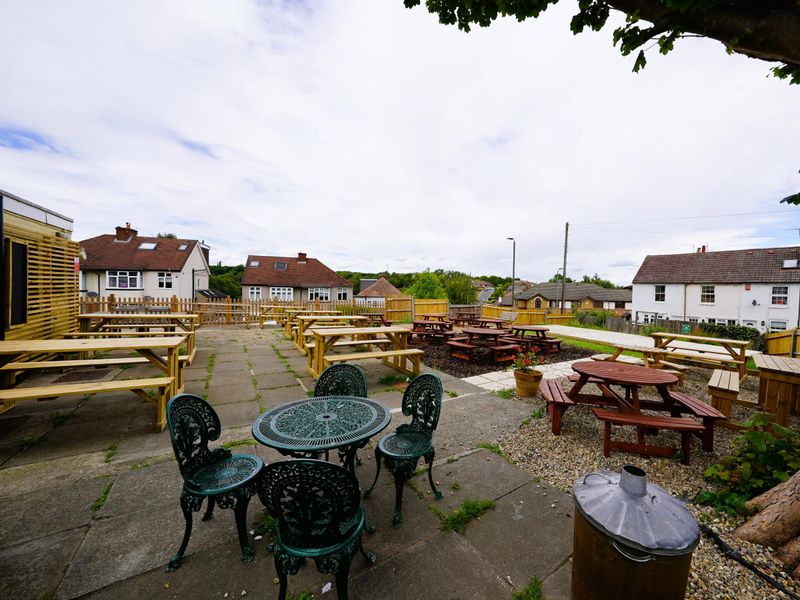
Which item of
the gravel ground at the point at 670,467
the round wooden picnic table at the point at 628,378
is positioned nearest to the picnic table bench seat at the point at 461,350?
the gravel ground at the point at 670,467

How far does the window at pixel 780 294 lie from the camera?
21875 millimetres

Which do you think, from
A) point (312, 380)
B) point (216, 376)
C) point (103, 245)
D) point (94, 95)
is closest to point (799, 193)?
point (312, 380)

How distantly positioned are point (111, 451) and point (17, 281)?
493 cm

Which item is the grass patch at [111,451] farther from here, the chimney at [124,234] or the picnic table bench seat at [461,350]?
the chimney at [124,234]

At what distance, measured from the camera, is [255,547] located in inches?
83.8

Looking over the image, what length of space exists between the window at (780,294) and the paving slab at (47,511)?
118 ft

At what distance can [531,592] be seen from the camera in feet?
5.90

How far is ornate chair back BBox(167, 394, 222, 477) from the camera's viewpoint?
6.76 feet

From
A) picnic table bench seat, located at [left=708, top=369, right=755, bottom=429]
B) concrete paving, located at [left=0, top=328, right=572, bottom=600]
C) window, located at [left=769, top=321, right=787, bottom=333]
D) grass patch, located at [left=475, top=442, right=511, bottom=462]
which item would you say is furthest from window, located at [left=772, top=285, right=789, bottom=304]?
grass patch, located at [left=475, top=442, right=511, bottom=462]

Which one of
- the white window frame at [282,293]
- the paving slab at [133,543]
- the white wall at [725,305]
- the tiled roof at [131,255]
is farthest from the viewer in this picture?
the white window frame at [282,293]

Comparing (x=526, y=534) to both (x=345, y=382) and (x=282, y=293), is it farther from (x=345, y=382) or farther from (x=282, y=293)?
(x=282, y=293)

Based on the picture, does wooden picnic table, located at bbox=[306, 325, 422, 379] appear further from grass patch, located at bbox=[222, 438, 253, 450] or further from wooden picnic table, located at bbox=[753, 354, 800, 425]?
wooden picnic table, located at bbox=[753, 354, 800, 425]

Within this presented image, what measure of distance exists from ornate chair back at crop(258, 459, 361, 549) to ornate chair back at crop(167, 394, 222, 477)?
36.3 inches

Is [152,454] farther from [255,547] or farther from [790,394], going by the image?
[790,394]
